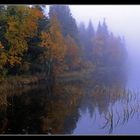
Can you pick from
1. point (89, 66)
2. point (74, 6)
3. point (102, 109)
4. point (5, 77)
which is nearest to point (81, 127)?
point (102, 109)

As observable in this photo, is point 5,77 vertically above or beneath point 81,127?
above

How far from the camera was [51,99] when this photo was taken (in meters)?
3.66

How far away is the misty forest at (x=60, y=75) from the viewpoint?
3.64 m

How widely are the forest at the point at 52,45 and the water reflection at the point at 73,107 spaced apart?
0.15 m

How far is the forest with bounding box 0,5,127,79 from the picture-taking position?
3693mm

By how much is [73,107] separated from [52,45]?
576 millimetres

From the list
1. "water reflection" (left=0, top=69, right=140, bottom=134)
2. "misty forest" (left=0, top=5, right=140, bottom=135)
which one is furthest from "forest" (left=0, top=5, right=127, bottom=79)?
"water reflection" (left=0, top=69, right=140, bottom=134)

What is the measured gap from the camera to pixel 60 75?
3.73 m

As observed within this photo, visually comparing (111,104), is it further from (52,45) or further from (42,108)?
(52,45)

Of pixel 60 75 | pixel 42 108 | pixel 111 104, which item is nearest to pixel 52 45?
pixel 60 75

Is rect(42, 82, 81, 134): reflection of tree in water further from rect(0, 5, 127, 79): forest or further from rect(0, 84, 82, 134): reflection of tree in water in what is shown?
rect(0, 5, 127, 79): forest

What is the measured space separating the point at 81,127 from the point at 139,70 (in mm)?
697

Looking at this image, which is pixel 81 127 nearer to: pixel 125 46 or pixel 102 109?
pixel 102 109

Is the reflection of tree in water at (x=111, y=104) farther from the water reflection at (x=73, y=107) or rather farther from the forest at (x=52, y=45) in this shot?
the forest at (x=52, y=45)
